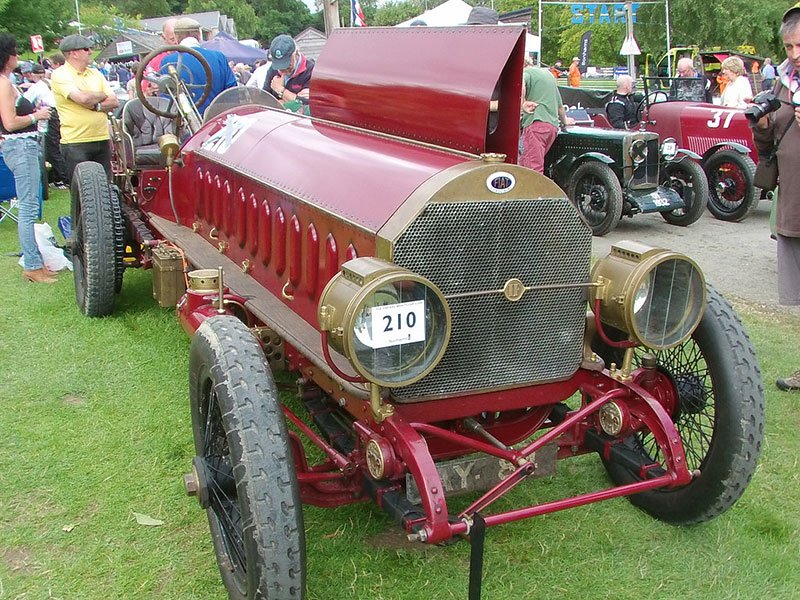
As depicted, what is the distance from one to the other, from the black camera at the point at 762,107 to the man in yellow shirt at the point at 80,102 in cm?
484

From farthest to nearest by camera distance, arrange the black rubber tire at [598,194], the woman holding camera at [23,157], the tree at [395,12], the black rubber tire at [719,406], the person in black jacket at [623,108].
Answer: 1. the tree at [395,12]
2. the person in black jacket at [623,108]
3. the black rubber tire at [598,194]
4. the woman holding camera at [23,157]
5. the black rubber tire at [719,406]

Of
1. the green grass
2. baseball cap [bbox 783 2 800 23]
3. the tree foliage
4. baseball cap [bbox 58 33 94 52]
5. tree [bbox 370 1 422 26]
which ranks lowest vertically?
the green grass

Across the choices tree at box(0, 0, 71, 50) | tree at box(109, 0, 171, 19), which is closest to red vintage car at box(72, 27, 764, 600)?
tree at box(0, 0, 71, 50)

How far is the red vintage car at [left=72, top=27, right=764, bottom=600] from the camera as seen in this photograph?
2.11m

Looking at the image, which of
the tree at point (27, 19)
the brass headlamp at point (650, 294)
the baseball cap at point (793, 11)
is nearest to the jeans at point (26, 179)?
the brass headlamp at point (650, 294)

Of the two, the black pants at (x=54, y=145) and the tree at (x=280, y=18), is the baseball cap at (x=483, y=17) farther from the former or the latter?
the tree at (x=280, y=18)

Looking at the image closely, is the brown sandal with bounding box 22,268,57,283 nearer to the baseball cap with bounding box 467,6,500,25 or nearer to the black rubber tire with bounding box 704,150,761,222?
the baseball cap with bounding box 467,6,500,25

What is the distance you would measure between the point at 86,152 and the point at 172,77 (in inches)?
70.7

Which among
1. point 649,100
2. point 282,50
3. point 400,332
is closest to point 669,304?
point 400,332

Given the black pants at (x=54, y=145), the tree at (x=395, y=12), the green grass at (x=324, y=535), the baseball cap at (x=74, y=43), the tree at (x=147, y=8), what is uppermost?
the tree at (x=147, y=8)

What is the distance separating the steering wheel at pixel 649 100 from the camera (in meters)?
10.7

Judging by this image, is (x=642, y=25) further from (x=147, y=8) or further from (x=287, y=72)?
(x=147, y=8)

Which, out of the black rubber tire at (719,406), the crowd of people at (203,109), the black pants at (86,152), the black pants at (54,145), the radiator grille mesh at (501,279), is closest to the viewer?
the radiator grille mesh at (501,279)

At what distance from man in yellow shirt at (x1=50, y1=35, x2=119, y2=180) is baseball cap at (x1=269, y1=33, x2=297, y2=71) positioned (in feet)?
4.57
